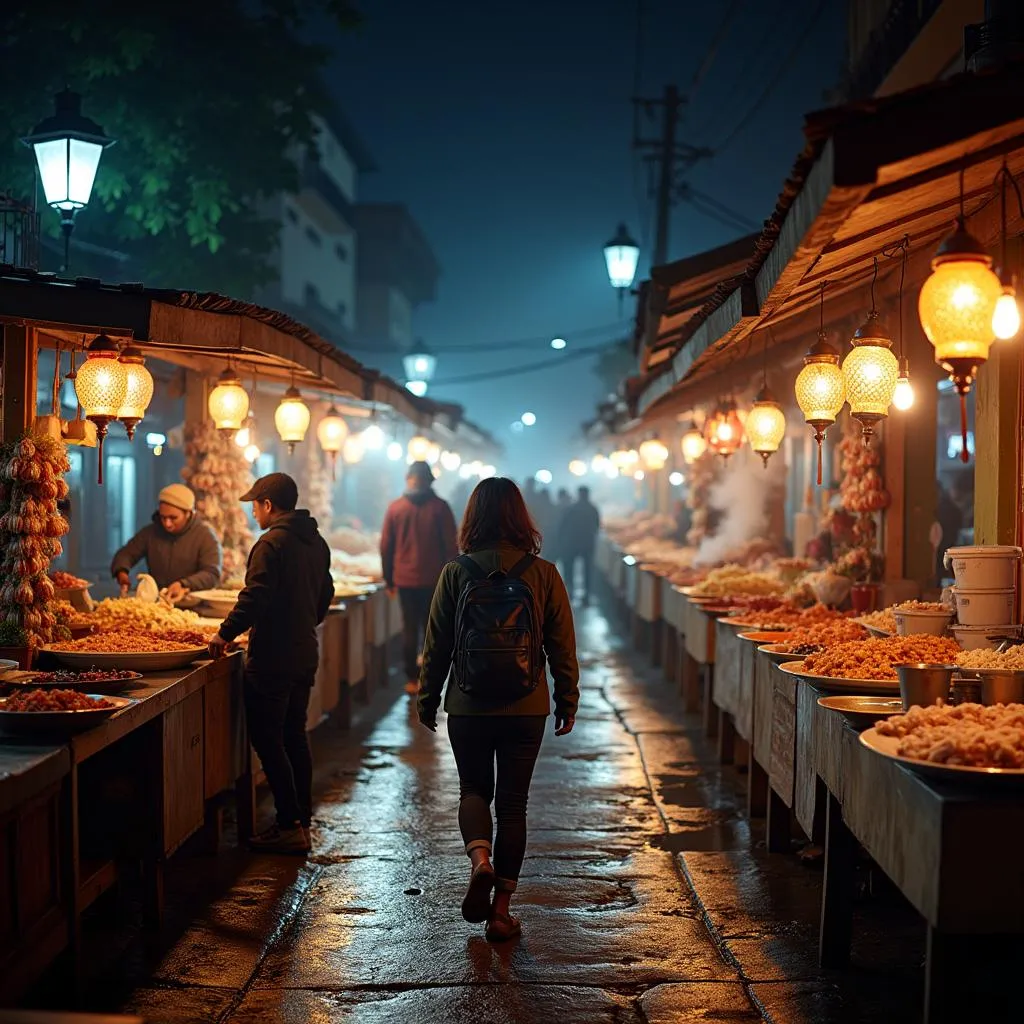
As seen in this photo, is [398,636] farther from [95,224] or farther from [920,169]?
[920,169]

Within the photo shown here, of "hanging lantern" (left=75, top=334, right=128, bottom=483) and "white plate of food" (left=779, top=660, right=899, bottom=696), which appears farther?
"hanging lantern" (left=75, top=334, right=128, bottom=483)

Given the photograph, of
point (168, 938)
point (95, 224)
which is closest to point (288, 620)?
point (168, 938)

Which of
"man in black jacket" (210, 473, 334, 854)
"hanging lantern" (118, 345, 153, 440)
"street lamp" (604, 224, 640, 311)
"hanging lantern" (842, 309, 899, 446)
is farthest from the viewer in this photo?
"street lamp" (604, 224, 640, 311)

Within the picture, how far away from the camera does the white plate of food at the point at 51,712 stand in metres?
5.13

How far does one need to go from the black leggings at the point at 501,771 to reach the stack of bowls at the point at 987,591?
2.55 meters

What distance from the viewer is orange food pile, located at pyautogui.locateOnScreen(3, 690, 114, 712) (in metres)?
5.22

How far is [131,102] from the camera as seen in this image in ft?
57.8

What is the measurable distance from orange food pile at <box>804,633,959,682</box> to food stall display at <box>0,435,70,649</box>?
423cm

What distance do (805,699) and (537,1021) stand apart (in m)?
2.38

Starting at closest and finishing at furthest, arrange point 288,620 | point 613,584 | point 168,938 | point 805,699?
point 168,938 < point 805,699 < point 288,620 < point 613,584

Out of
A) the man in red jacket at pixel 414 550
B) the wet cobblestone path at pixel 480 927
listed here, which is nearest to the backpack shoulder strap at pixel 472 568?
the wet cobblestone path at pixel 480 927

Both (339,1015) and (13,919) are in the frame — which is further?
(339,1015)

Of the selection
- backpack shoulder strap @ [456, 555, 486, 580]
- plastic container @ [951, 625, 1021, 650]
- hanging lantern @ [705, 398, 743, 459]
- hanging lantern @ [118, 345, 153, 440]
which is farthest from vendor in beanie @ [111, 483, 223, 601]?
plastic container @ [951, 625, 1021, 650]

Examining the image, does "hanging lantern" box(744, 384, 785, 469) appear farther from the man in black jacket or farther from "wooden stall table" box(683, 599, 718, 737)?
the man in black jacket
